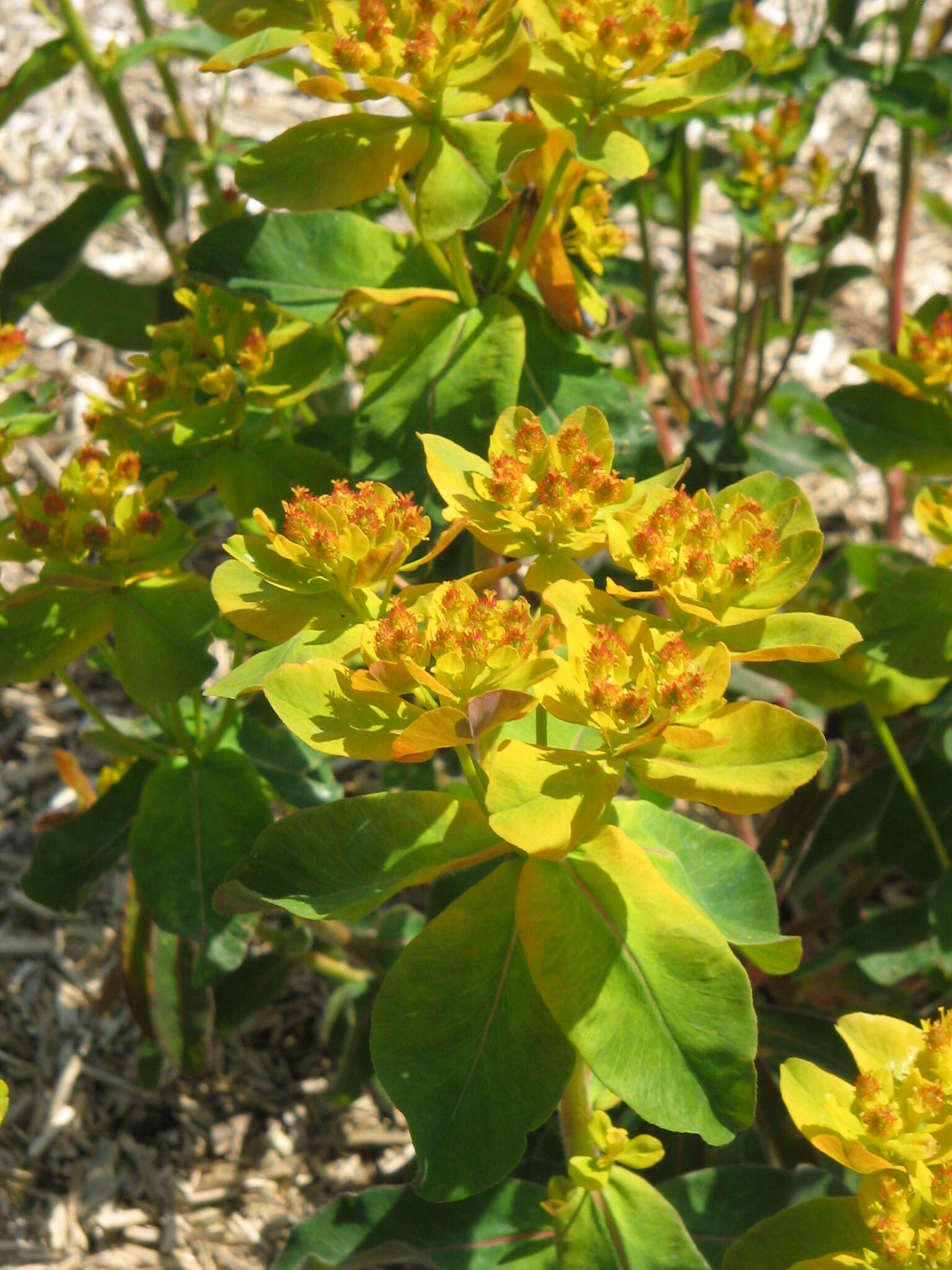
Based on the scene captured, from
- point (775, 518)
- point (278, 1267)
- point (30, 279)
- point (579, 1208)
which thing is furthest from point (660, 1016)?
point (30, 279)

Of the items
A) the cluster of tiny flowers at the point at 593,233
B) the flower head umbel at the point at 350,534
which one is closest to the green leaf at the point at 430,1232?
the flower head umbel at the point at 350,534

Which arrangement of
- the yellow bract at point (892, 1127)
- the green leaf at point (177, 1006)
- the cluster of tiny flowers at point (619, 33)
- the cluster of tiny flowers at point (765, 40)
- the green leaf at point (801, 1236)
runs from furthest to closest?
the cluster of tiny flowers at point (765, 40) → the green leaf at point (177, 1006) → the cluster of tiny flowers at point (619, 33) → the green leaf at point (801, 1236) → the yellow bract at point (892, 1127)

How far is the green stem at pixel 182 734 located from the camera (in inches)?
65.9

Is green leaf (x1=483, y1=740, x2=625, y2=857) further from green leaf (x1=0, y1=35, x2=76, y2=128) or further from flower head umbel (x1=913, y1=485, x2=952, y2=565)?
green leaf (x1=0, y1=35, x2=76, y2=128)

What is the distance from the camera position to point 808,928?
220 cm

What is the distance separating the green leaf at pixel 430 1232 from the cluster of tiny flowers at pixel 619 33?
1.34m

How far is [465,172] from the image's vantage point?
1474mm

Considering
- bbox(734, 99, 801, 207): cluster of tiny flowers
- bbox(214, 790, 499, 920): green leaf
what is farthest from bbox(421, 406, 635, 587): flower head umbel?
bbox(734, 99, 801, 207): cluster of tiny flowers

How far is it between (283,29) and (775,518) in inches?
31.8

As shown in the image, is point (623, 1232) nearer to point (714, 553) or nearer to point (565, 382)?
point (714, 553)

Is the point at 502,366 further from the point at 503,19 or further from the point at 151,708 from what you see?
the point at 151,708

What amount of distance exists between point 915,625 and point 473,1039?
842 millimetres

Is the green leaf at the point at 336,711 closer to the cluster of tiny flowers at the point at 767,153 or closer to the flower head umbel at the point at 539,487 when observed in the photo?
the flower head umbel at the point at 539,487

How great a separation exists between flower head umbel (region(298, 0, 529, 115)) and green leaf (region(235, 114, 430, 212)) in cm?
5
